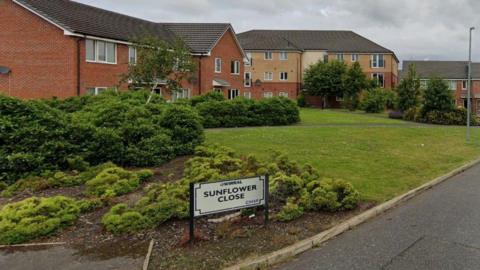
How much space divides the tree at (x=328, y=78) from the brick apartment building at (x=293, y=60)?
388 cm

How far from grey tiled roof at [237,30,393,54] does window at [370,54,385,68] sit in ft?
2.51

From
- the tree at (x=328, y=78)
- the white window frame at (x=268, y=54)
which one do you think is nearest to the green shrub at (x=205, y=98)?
the tree at (x=328, y=78)

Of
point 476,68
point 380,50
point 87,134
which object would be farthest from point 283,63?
point 87,134

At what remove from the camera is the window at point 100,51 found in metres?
27.2

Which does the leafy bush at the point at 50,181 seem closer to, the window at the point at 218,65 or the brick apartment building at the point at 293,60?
the window at the point at 218,65

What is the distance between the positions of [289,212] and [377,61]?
61981mm

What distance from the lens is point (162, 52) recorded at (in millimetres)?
24453

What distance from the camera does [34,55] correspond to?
2673 centimetres

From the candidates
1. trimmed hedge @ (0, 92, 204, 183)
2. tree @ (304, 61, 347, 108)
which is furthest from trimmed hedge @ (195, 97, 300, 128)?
tree @ (304, 61, 347, 108)

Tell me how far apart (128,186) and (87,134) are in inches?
107

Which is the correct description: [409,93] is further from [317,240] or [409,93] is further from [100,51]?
[317,240]

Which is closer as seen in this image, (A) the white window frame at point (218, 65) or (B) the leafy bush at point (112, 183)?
(B) the leafy bush at point (112, 183)

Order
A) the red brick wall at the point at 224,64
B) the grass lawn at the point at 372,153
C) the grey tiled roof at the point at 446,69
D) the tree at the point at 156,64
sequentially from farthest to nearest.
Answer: the grey tiled roof at the point at 446,69 < the red brick wall at the point at 224,64 < the tree at the point at 156,64 < the grass lawn at the point at 372,153

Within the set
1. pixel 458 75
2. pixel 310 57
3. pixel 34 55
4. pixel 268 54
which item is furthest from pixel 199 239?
pixel 458 75
